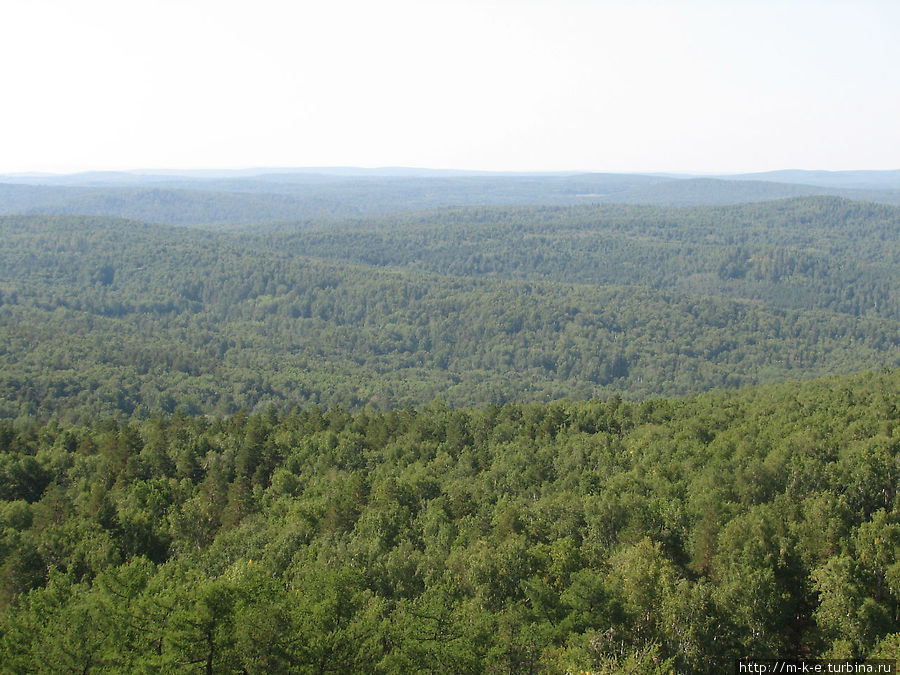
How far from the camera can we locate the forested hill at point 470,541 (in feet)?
80.0

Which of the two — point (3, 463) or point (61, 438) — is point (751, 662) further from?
point (61, 438)

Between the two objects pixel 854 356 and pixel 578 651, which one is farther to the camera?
pixel 854 356

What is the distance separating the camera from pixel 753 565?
3097cm

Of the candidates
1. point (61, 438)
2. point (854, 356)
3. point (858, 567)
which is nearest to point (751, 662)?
point (858, 567)

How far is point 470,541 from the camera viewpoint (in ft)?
134

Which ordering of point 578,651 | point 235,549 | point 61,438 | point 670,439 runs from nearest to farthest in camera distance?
point 578,651
point 235,549
point 670,439
point 61,438

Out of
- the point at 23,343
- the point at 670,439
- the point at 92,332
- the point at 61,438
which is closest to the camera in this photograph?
the point at 670,439

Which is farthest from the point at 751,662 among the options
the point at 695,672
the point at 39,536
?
the point at 39,536

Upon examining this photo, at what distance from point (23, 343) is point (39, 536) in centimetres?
11665

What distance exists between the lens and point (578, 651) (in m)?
25.6

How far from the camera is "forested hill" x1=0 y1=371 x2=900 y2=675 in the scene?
24.4 m

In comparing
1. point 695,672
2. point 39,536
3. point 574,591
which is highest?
point 574,591

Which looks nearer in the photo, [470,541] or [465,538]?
[470,541]

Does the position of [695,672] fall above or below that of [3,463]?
above
